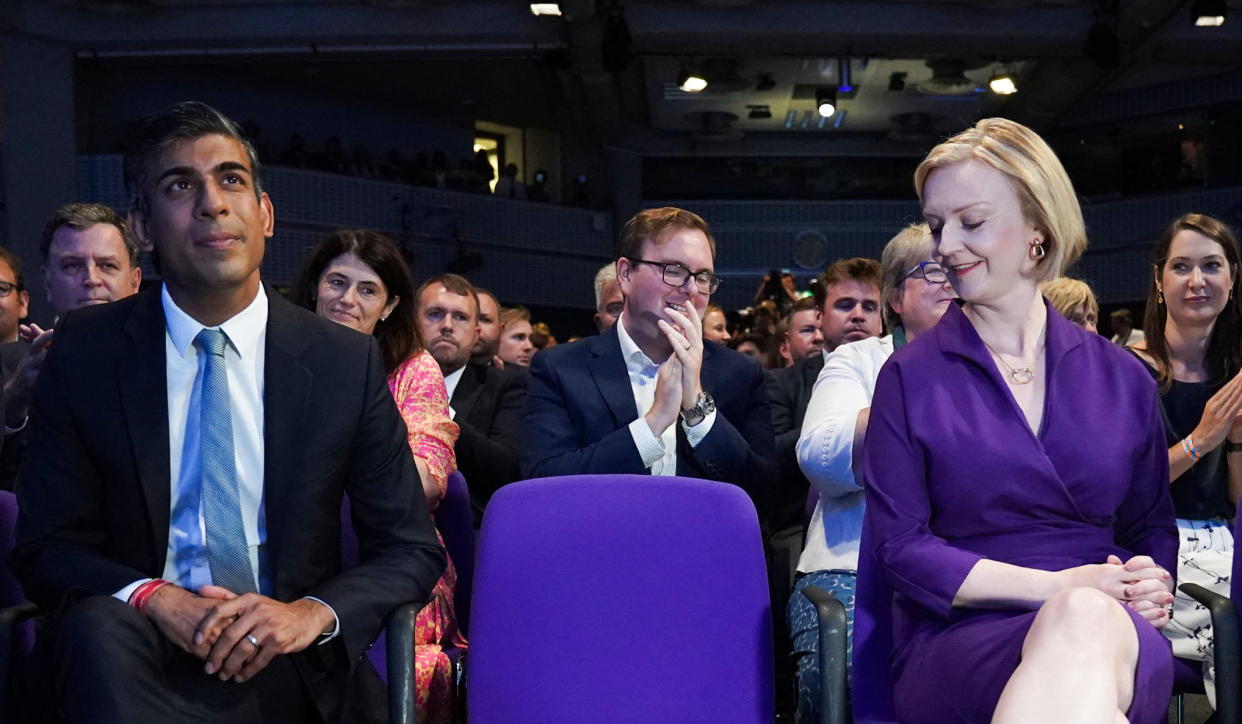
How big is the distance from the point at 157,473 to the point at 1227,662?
164 centimetres

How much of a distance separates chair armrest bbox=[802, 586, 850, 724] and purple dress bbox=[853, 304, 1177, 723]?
0.29ft

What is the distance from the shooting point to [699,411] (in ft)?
8.37

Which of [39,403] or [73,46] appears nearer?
[39,403]

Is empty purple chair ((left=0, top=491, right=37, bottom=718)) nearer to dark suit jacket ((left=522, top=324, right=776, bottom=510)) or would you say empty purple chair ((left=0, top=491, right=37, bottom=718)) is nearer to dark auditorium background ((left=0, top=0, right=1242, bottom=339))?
dark suit jacket ((left=522, top=324, right=776, bottom=510))

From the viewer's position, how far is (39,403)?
6.02 feet

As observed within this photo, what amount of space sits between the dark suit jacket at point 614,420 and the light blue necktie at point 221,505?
0.88m

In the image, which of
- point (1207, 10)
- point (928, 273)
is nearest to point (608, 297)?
point (928, 273)

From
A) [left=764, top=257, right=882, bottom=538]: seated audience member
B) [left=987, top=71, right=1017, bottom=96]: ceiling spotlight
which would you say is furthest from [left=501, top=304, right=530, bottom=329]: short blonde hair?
[left=987, top=71, right=1017, bottom=96]: ceiling spotlight

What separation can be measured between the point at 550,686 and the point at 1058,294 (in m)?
2.04

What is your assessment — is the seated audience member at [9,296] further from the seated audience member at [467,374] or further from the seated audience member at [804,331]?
the seated audience member at [804,331]

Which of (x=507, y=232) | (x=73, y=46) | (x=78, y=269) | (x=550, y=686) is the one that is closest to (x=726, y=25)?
(x=507, y=232)

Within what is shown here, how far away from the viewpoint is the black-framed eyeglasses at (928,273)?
8.14 feet

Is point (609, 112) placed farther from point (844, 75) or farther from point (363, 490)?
point (363, 490)

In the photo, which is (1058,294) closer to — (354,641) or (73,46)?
(354,641)
